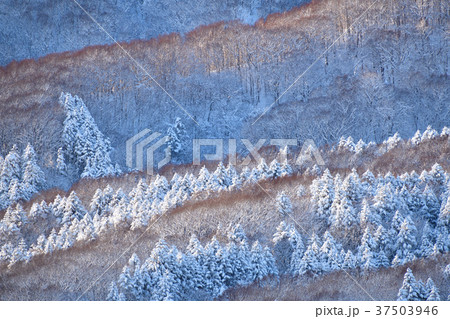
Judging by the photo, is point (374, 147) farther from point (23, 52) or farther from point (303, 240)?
point (23, 52)

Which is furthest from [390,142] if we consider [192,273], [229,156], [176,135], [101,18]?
[101,18]

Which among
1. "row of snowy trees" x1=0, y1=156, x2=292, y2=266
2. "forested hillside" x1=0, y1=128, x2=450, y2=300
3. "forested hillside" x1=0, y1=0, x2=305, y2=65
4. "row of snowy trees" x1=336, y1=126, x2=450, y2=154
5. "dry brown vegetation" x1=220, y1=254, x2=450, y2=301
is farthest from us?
"forested hillside" x1=0, y1=0, x2=305, y2=65

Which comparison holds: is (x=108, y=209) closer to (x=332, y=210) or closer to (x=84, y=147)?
(x=84, y=147)

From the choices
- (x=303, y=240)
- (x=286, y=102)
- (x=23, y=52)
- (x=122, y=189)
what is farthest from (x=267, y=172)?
(x=23, y=52)

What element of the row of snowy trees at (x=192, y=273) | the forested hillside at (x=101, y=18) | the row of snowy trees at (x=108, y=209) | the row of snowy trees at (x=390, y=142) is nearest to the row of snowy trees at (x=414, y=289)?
the row of snowy trees at (x=192, y=273)

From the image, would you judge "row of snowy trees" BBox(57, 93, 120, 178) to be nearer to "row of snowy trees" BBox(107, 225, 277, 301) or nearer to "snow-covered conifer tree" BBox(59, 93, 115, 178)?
"snow-covered conifer tree" BBox(59, 93, 115, 178)

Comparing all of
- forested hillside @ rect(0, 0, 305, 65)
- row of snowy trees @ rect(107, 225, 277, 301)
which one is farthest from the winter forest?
forested hillside @ rect(0, 0, 305, 65)
